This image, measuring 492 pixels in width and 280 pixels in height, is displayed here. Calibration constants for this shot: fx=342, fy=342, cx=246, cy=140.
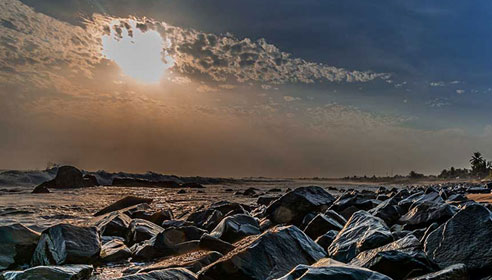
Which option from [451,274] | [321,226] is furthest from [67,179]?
[451,274]

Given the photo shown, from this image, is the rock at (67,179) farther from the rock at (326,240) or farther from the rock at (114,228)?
the rock at (326,240)

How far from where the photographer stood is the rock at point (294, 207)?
6043 millimetres

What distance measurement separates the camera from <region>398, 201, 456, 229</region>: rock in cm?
414

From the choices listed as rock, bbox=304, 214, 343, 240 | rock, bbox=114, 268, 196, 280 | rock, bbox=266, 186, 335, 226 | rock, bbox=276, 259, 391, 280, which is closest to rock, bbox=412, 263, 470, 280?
rock, bbox=276, 259, 391, 280

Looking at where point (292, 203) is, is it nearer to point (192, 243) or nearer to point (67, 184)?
point (192, 243)

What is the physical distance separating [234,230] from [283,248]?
155cm

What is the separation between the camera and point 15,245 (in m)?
3.84

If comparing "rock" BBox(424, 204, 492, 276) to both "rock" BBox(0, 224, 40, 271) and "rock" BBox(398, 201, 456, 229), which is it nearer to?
"rock" BBox(398, 201, 456, 229)

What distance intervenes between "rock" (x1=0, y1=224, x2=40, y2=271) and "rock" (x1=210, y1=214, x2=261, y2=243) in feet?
6.85

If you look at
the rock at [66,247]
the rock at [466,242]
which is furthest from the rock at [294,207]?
the rock at [466,242]

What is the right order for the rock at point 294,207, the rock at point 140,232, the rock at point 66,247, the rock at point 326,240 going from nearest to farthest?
the rock at point 66,247, the rock at point 326,240, the rock at point 140,232, the rock at point 294,207

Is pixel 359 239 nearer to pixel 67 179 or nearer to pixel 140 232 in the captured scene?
pixel 140 232

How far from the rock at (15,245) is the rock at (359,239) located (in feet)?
10.9

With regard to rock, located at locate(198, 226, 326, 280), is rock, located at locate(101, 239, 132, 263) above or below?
below
